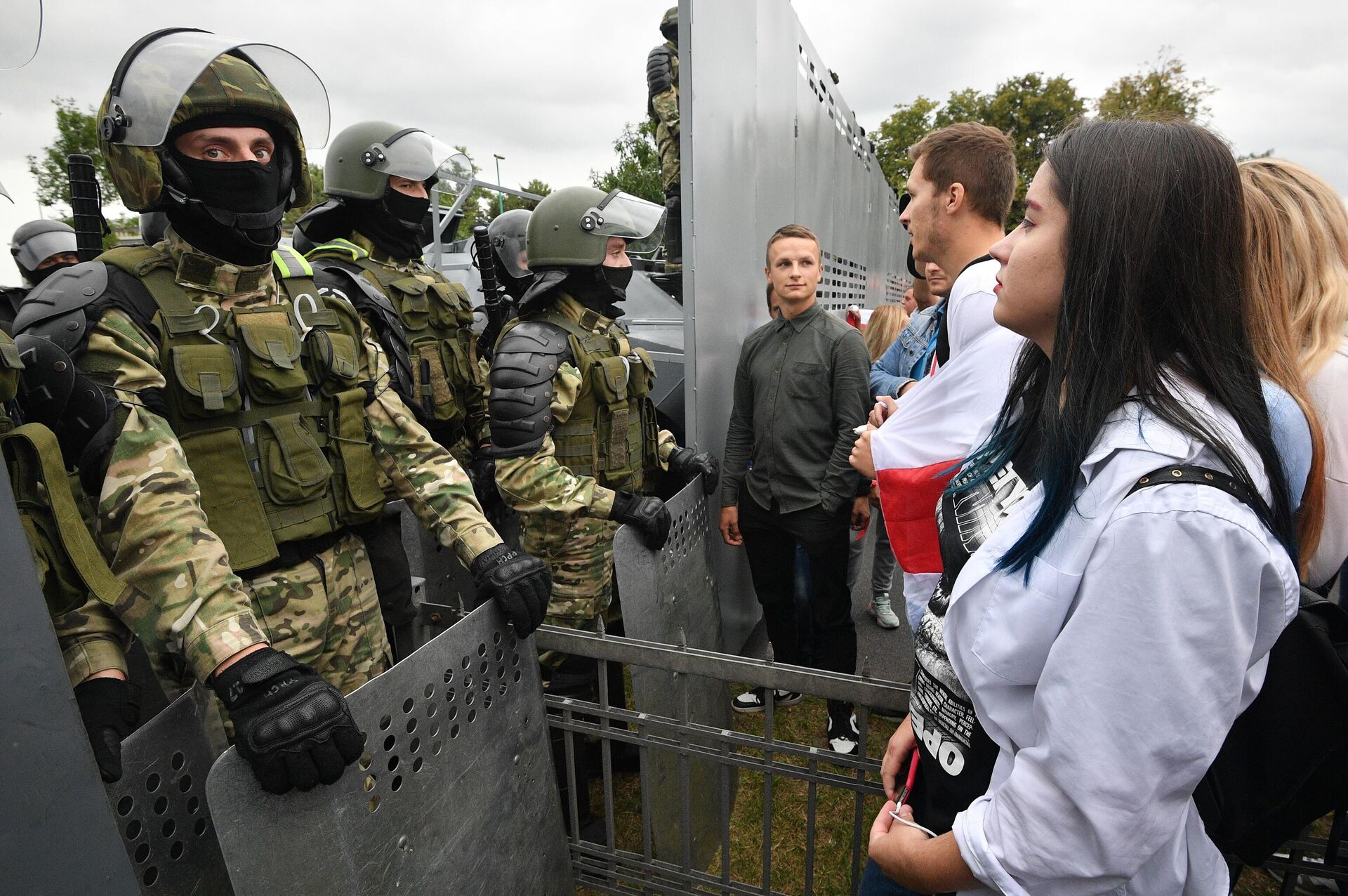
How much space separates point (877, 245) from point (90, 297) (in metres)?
10.8

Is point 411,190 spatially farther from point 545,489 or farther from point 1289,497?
point 1289,497

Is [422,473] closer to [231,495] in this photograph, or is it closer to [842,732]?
[231,495]

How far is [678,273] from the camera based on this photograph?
18.2 feet

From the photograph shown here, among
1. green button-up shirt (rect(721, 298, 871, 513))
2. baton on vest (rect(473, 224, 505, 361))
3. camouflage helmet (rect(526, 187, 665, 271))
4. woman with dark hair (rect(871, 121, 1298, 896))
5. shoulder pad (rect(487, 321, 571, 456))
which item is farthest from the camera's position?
baton on vest (rect(473, 224, 505, 361))

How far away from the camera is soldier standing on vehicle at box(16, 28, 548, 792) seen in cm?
144

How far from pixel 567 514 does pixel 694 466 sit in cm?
87

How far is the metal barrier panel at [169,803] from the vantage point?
1.28m

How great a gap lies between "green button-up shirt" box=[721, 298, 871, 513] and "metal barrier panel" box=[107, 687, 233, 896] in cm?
236

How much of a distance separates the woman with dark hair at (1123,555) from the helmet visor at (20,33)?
1.58 metres

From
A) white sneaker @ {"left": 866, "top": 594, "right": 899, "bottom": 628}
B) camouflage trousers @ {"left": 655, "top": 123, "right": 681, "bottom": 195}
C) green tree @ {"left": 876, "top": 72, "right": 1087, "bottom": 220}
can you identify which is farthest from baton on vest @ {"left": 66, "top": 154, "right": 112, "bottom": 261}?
green tree @ {"left": 876, "top": 72, "right": 1087, "bottom": 220}

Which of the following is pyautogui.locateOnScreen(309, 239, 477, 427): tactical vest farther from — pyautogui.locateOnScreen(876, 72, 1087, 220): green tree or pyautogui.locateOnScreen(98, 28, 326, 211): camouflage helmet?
pyautogui.locateOnScreen(876, 72, 1087, 220): green tree

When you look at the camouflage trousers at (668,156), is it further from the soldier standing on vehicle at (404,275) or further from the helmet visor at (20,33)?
the helmet visor at (20,33)

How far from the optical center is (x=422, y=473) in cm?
212

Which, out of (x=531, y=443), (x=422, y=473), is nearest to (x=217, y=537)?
(x=422, y=473)
